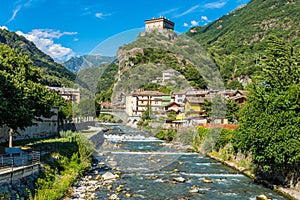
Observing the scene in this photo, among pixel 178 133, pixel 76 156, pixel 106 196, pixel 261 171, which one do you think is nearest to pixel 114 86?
pixel 76 156

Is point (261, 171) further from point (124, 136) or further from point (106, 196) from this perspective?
point (124, 136)

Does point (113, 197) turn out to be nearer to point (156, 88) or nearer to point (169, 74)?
point (169, 74)

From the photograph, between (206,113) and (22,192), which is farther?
(206,113)

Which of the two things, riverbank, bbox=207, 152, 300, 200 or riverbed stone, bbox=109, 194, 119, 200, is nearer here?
riverbed stone, bbox=109, 194, 119, 200

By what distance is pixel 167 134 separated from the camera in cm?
3653

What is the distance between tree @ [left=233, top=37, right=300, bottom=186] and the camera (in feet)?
51.3

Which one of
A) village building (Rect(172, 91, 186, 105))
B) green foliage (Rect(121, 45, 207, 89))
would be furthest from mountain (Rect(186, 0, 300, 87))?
green foliage (Rect(121, 45, 207, 89))

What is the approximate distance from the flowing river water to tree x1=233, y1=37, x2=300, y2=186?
160cm

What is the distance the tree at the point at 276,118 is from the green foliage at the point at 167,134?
15016 millimetres

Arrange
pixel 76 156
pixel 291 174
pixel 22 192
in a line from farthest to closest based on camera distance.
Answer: pixel 76 156 → pixel 291 174 → pixel 22 192

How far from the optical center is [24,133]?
25875mm

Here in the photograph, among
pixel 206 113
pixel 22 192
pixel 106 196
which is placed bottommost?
pixel 106 196

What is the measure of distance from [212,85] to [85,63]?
768 cm

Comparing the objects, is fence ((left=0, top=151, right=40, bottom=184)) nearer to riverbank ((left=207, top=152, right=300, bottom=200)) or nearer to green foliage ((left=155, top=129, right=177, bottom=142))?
riverbank ((left=207, top=152, right=300, bottom=200))
